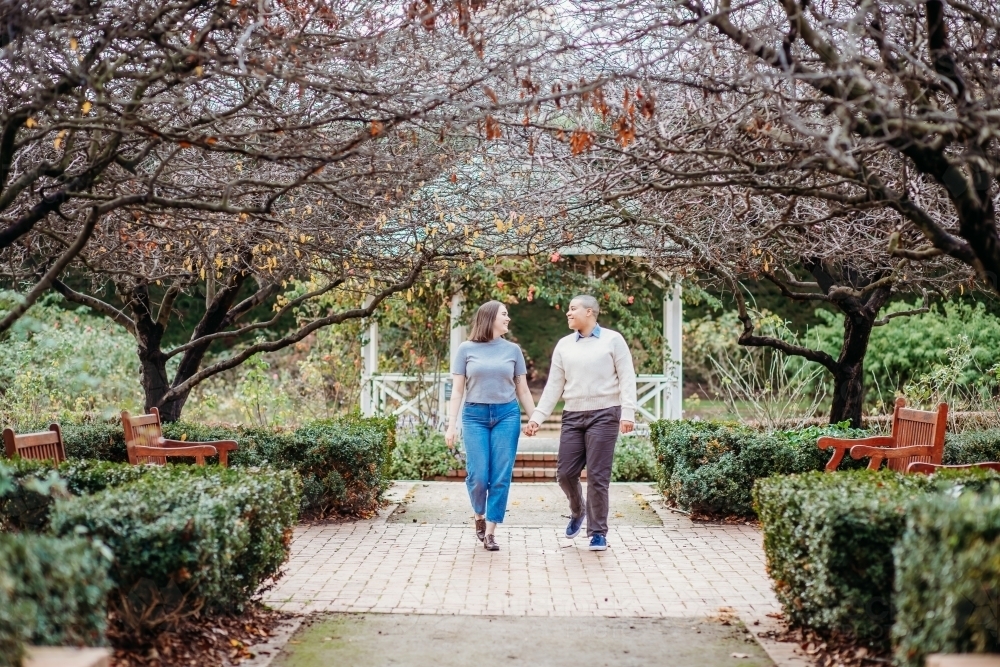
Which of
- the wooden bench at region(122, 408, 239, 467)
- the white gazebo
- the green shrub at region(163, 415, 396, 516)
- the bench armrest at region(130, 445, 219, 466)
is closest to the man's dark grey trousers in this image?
the green shrub at region(163, 415, 396, 516)

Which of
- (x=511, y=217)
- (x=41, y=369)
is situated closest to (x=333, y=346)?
(x=41, y=369)

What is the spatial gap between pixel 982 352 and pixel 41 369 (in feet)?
44.9

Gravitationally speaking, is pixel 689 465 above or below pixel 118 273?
below

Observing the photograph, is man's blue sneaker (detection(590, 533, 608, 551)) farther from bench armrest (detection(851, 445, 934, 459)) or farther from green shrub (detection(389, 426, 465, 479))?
green shrub (detection(389, 426, 465, 479))

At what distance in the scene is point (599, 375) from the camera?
7730 mm

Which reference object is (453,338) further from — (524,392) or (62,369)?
(524,392)

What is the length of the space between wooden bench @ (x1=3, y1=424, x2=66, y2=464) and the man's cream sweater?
132 inches

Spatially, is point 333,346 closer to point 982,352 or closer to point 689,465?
point 689,465

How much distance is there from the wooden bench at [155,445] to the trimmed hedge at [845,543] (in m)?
4.06

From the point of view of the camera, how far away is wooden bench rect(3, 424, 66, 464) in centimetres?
654

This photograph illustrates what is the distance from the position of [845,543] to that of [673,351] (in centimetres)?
1068

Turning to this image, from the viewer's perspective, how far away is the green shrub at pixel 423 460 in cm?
1309

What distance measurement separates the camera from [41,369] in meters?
14.8

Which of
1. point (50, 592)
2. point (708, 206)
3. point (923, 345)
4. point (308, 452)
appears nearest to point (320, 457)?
point (308, 452)
